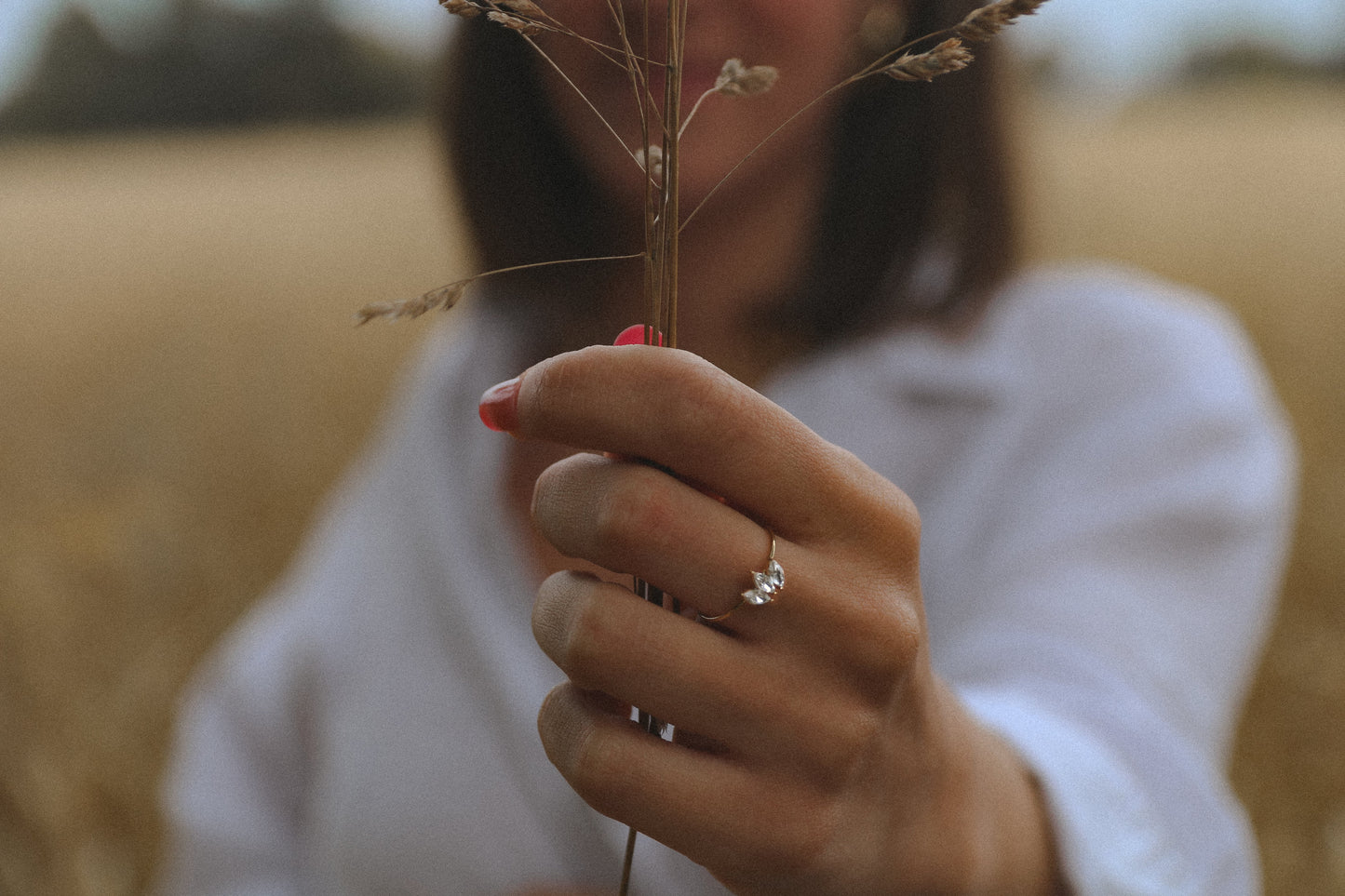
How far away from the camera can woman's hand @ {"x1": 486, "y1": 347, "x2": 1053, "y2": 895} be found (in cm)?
22

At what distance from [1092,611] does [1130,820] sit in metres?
0.14

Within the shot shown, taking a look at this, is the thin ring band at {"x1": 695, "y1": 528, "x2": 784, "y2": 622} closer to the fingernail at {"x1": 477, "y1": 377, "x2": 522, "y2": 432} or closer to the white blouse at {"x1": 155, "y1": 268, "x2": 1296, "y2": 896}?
the fingernail at {"x1": 477, "y1": 377, "x2": 522, "y2": 432}

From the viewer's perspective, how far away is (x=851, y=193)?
2.02ft

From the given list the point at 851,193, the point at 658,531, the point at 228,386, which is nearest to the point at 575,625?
the point at 658,531

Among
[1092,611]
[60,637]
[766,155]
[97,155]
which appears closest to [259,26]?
[766,155]

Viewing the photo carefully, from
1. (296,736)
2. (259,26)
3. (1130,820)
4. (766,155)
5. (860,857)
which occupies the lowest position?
(296,736)

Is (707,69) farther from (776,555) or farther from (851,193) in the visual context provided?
(851,193)

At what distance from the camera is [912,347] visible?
77 cm

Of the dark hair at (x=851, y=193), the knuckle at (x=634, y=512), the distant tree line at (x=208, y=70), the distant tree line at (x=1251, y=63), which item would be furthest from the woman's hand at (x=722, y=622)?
the distant tree line at (x=1251, y=63)

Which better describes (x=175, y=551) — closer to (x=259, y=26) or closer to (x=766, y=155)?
(x=259, y=26)

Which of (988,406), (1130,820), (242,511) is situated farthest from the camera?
(242,511)

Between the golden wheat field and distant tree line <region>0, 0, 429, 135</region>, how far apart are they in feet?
0.48

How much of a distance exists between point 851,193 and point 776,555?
442 mm

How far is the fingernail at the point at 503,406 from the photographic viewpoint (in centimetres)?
23
